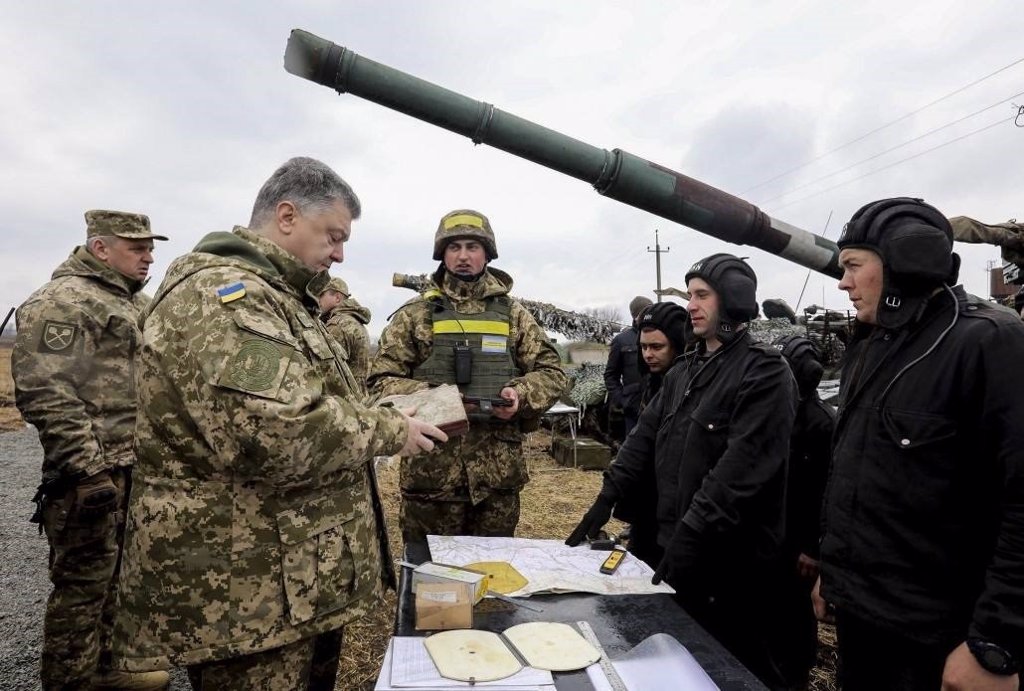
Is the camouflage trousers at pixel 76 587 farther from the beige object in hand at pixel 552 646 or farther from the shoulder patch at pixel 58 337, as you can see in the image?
the beige object in hand at pixel 552 646

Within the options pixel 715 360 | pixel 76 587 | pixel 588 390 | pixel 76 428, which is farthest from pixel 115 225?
pixel 588 390

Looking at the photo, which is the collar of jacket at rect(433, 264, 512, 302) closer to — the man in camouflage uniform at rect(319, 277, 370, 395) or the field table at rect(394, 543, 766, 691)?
the field table at rect(394, 543, 766, 691)

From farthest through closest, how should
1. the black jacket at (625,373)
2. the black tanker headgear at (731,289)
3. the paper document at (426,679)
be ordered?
the black jacket at (625,373), the black tanker headgear at (731,289), the paper document at (426,679)

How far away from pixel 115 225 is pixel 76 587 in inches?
77.2

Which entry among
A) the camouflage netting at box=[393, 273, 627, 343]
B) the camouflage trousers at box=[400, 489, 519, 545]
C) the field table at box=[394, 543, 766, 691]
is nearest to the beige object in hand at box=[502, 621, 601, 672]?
the field table at box=[394, 543, 766, 691]

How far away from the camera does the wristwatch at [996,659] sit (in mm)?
1526

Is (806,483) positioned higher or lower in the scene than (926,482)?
lower

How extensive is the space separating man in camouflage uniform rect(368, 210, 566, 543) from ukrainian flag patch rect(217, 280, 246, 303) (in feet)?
5.47

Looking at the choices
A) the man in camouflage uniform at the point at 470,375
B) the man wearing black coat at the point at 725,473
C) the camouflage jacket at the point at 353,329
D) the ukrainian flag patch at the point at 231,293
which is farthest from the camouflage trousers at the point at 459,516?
the camouflage jacket at the point at 353,329

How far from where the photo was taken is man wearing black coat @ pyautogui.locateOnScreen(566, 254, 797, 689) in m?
2.36

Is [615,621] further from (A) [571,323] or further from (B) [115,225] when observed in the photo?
(A) [571,323]

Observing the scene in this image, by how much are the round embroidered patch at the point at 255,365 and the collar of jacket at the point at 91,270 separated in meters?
2.35

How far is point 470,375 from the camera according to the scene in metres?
3.49

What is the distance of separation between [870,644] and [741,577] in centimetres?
74
